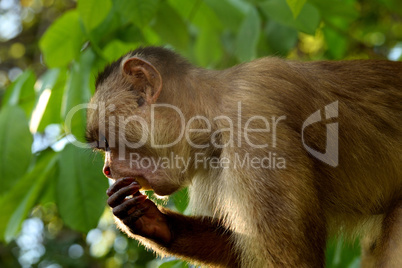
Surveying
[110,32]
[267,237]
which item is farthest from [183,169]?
[110,32]

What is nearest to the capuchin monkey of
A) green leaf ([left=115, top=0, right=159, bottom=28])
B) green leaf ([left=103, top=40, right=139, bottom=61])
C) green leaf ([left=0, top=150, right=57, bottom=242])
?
green leaf ([left=115, top=0, right=159, bottom=28])

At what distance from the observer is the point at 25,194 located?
4074 millimetres

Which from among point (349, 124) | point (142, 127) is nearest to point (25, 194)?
point (142, 127)

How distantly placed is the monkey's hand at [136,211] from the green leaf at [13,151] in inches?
30.4

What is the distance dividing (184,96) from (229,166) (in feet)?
2.38

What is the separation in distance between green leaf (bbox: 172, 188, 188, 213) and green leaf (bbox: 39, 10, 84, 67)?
1.48 metres

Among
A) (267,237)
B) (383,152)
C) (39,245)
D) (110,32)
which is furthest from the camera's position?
(39,245)

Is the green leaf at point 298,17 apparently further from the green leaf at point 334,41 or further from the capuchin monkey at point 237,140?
the green leaf at point 334,41

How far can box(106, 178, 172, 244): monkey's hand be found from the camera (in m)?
3.51

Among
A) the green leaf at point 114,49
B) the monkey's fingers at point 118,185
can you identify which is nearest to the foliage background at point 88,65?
the green leaf at point 114,49

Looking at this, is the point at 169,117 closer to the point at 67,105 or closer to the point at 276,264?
the point at 67,105

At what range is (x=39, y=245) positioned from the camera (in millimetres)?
7891

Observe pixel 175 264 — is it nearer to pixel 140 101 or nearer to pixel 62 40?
pixel 140 101

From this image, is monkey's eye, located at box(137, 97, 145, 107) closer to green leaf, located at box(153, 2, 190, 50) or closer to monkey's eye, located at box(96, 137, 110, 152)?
monkey's eye, located at box(96, 137, 110, 152)
